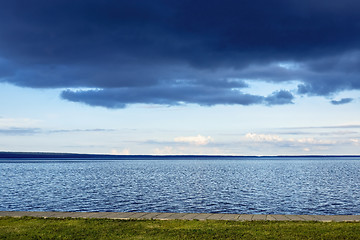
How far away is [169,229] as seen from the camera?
58.4ft

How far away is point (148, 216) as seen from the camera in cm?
2209

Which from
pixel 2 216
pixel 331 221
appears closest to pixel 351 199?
pixel 331 221

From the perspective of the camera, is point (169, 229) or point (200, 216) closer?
point (169, 229)

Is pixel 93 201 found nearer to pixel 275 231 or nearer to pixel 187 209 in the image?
pixel 187 209

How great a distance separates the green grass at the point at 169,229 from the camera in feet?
53.5

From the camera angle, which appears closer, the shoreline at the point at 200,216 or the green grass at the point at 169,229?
the green grass at the point at 169,229

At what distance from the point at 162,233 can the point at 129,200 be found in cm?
2897

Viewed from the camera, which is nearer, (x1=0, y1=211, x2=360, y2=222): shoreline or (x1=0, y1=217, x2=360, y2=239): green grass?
(x1=0, y1=217, x2=360, y2=239): green grass

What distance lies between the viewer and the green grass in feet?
53.5

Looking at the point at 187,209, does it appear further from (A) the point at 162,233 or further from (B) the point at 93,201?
(A) the point at 162,233

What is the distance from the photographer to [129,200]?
45062 millimetres

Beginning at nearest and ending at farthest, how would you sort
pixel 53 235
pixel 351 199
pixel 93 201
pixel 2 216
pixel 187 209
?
1. pixel 53 235
2. pixel 2 216
3. pixel 187 209
4. pixel 93 201
5. pixel 351 199

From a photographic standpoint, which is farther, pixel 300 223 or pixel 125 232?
pixel 300 223

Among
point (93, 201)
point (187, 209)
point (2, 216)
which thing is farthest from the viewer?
point (93, 201)
